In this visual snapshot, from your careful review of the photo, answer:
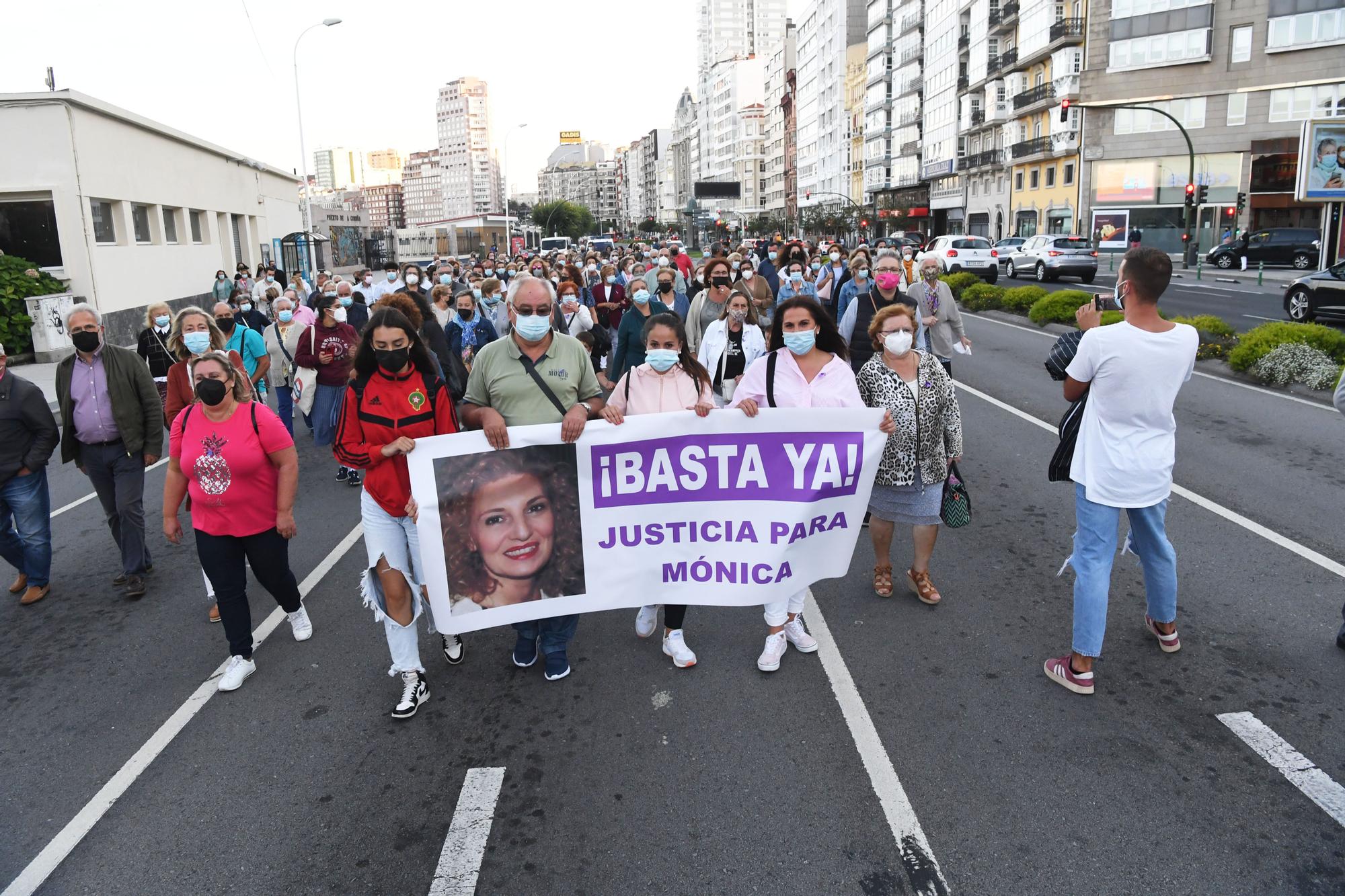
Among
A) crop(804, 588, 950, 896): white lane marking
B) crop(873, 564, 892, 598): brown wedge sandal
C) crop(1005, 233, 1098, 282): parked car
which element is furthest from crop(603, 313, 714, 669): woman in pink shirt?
crop(1005, 233, 1098, 282): parked car

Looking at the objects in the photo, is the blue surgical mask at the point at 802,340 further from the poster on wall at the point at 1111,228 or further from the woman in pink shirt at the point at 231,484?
the poster on wall at the point at 1111,228

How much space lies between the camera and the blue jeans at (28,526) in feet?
20.6

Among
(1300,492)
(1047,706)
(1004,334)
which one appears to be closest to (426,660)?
(1047,706)

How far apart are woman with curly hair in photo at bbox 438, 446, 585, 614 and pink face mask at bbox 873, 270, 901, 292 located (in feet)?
16.3

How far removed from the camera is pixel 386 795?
392cm

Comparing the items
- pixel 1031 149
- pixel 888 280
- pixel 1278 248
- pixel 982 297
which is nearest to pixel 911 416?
pixel 888 280

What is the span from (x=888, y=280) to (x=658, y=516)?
15.6 ft

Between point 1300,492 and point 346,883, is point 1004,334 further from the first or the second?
→ point 346,883

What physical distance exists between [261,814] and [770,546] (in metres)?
2.55

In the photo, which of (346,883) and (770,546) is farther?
(770,546)

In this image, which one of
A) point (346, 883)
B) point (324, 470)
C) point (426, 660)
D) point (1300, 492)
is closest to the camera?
point (346, 883)

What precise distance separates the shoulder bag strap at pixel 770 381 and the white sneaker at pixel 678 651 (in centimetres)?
130

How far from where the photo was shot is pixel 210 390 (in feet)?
15.5

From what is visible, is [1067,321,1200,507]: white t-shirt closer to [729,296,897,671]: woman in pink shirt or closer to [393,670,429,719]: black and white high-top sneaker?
[729,296,897,671]: woman in pink shirt
